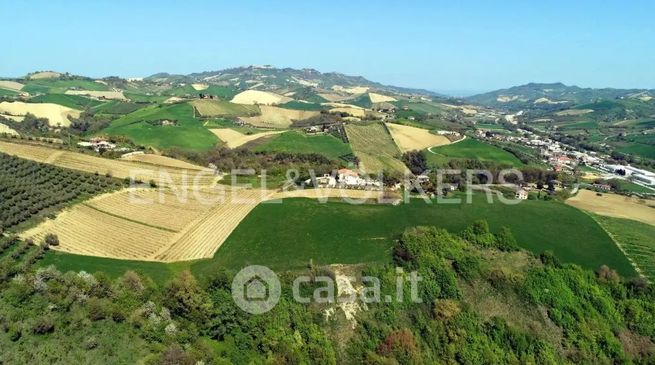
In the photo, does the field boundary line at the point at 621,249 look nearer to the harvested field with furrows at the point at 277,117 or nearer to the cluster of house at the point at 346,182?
the cluster of house at the point at 346,182

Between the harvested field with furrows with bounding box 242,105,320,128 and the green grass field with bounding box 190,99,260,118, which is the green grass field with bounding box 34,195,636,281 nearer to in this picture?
the harvested field with furrows with bounding box 242,105,320,128

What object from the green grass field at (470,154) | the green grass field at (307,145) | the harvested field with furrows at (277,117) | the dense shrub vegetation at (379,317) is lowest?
the dense shrub vegetation at (379,317)

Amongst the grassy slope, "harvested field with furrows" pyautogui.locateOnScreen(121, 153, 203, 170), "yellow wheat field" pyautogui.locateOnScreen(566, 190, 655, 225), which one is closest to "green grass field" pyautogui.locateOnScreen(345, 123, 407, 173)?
the grassy slope

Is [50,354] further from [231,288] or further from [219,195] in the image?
[219,195]

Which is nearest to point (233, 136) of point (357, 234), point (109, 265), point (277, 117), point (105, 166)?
point (277, 117)

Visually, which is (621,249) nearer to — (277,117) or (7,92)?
(277,117)

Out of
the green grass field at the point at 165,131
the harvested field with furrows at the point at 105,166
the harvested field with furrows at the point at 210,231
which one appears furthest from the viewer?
the green grass field at the point at 165,131

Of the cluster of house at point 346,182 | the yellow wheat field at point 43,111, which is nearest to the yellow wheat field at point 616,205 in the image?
the cluster of house at point 346,182
